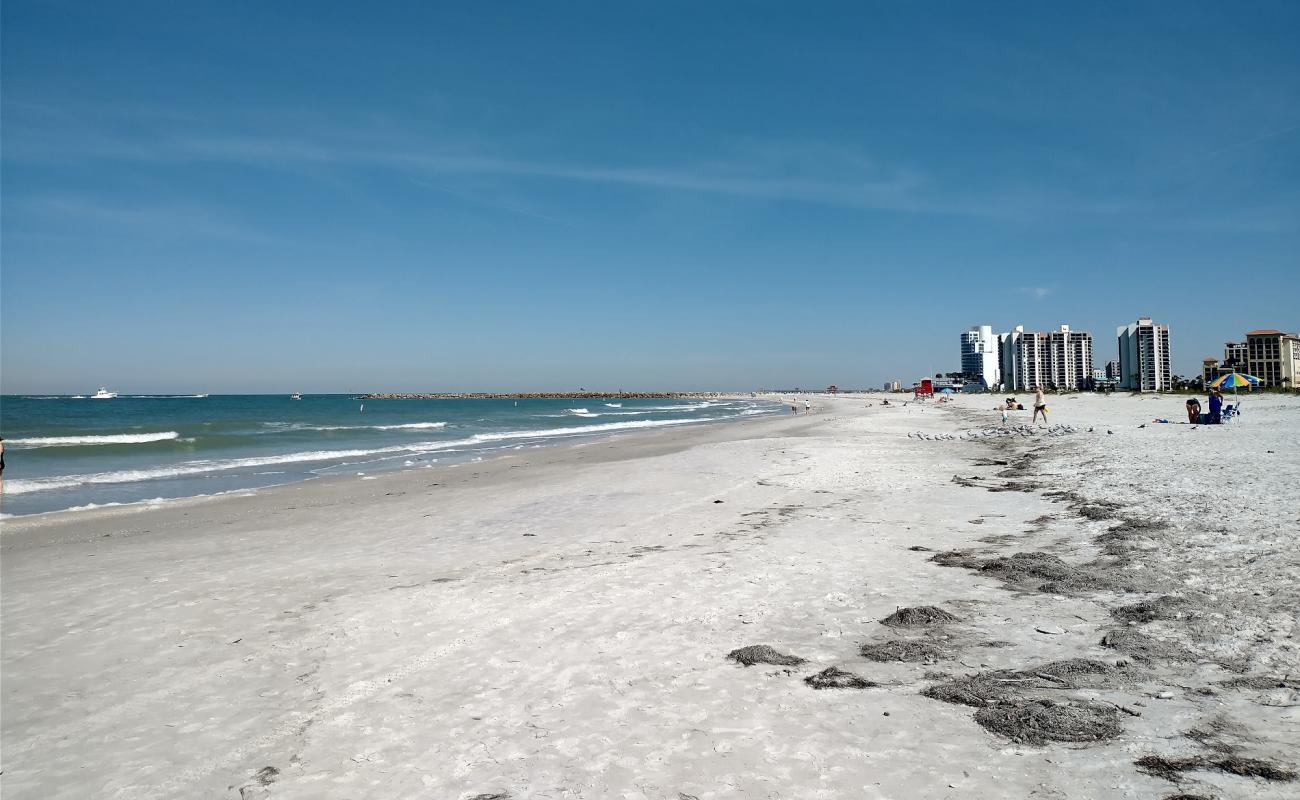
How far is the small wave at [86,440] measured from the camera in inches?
1217

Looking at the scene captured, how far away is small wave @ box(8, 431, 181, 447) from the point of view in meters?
30.9

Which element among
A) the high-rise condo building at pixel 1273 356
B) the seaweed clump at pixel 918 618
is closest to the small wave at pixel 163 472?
the seaweed clump at pixel 918 618

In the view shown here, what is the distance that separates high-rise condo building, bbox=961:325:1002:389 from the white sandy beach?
469ft

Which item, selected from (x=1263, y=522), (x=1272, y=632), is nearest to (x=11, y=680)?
(x=1272, y=632)

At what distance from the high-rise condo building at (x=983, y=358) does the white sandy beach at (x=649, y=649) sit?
143036 mm

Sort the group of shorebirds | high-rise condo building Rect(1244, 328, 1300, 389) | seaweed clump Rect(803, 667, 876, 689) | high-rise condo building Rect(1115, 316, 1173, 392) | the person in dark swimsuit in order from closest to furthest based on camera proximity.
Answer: seaweed clump Rect(803, 667, 876, 689)
the group of shorebirds
the person in dark swimsuit
high-rise condo building Rect(1244, 328, 1300, 389)
high-rise condo building Rect(1115, 316, 1173, 392)

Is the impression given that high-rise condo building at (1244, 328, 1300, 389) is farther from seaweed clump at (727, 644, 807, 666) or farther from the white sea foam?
seaweed clump at (727, 644, 807, 666)

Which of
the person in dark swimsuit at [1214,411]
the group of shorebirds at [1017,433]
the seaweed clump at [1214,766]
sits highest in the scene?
the person in dark swimsuit at [1214,411]

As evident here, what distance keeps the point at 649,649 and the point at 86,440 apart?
39230 mm

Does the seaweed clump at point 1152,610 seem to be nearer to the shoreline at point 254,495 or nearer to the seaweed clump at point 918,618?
the seaweed clump at point 918,618

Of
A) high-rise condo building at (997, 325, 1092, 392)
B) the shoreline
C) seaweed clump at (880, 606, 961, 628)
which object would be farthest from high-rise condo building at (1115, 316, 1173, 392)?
seaweed clump at (880, 606, 961, 628)

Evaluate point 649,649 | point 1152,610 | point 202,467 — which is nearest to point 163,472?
point 202,467

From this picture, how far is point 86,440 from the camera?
3294cm

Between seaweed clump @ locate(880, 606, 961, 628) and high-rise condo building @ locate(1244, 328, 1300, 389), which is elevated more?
high-rise condo building @ locate(1244, 328, 1300, 389)
